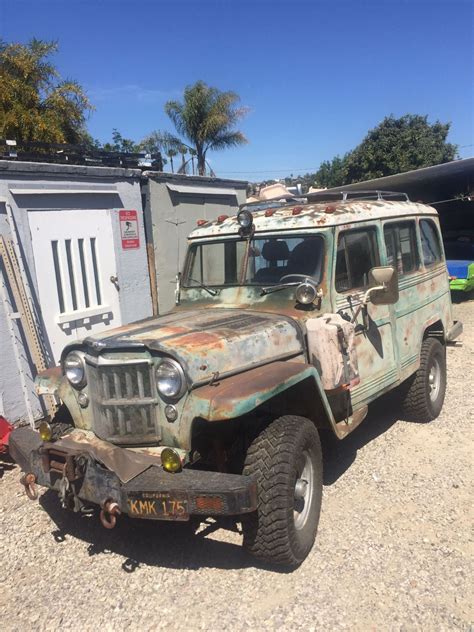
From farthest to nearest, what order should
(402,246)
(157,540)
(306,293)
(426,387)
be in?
(426,387), (402,246), (306,293), (157,540)

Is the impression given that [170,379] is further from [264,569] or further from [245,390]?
[264,569]

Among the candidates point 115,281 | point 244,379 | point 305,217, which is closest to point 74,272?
point 115,281

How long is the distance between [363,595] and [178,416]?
1437mm

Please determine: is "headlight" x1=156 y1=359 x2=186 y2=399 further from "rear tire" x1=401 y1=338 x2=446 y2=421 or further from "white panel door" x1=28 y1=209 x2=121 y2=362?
"white panel door" x1=28 y1=209 x2=121 y2=362

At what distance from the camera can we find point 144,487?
2.80 meters

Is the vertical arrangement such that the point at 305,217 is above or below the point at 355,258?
above

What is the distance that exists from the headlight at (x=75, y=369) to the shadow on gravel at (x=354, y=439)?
2.10 meters

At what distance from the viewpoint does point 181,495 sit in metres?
2.72

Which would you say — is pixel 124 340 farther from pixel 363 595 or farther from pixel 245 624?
pixel 363 595

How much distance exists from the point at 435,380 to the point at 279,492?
3.29 meters

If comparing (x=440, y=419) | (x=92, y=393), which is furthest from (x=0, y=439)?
(x=440, y=419)

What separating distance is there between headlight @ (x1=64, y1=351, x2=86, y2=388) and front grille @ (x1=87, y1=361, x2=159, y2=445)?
25 cm

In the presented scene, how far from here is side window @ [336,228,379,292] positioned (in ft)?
13.5

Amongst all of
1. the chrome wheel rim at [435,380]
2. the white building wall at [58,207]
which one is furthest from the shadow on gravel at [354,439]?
the white building wall at [58,207]
